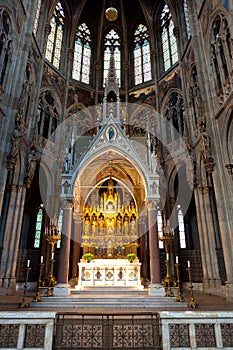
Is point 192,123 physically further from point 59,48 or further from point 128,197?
point 59,48

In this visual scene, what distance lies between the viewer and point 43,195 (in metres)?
19.9

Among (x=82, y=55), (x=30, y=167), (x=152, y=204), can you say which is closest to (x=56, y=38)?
(x=82, y=55)

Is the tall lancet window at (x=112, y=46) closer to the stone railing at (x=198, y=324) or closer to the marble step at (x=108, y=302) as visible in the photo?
the marble step at (x=108, y=302)

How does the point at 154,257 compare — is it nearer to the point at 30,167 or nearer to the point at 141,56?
the point at 30,167

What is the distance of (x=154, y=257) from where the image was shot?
1100 cm

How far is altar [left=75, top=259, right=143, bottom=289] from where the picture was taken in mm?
12227

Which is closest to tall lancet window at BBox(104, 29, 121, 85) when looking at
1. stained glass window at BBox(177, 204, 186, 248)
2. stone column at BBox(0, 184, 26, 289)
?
stained glass window at BBox(177, 204, 186, 248)

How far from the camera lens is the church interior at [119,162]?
11625 mm

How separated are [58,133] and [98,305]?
14665 mm

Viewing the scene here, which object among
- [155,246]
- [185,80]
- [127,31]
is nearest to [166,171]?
[185,80]

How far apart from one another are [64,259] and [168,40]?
2153 cm

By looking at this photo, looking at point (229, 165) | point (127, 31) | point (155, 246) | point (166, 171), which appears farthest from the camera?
point (127, 31)

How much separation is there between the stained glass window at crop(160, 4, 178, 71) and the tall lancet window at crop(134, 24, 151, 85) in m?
2.11

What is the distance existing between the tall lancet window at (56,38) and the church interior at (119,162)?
0.38ft
